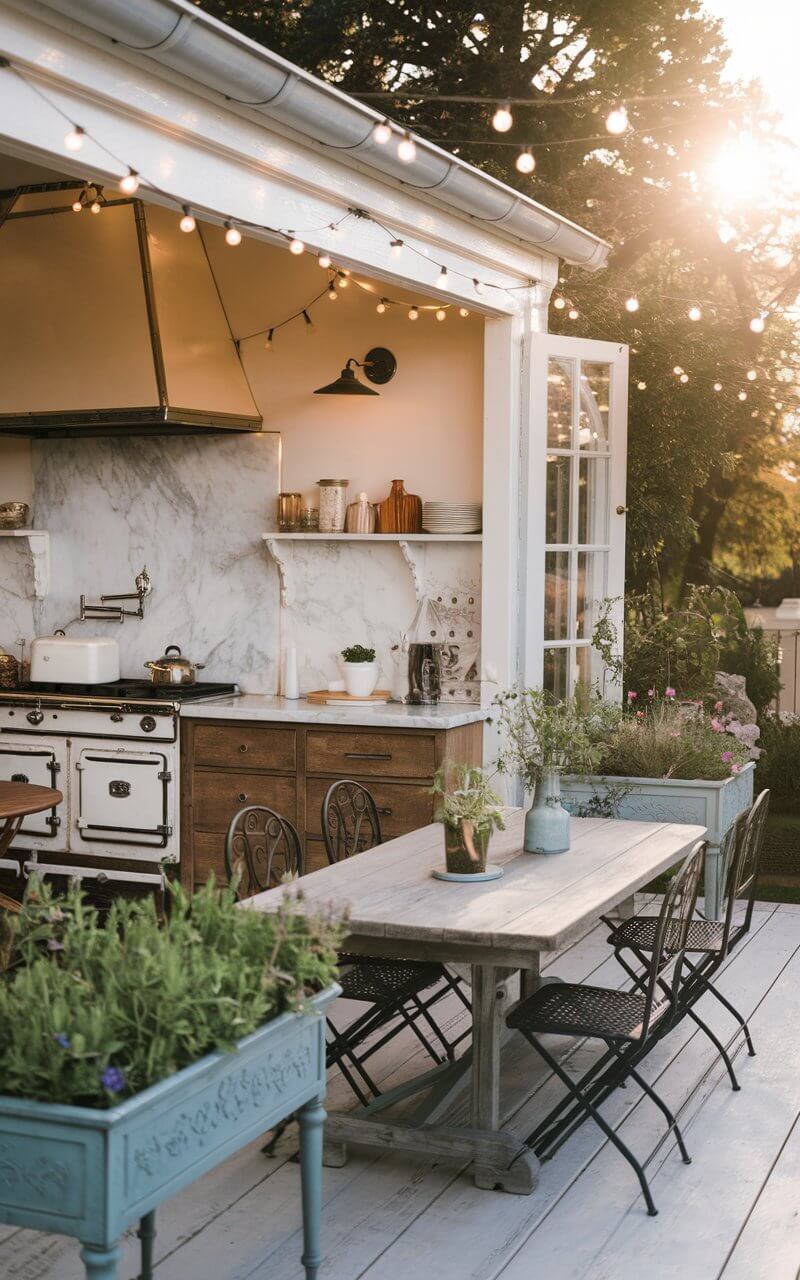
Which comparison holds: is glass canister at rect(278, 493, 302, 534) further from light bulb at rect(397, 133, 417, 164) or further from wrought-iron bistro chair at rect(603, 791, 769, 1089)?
wrought-iron bistro chair at rect(603, 791, 769, 1089)

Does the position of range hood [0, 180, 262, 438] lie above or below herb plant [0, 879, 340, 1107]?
above

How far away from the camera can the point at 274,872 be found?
641 cm

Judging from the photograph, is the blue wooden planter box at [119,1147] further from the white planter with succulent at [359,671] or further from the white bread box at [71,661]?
the white bread box at [71,661]

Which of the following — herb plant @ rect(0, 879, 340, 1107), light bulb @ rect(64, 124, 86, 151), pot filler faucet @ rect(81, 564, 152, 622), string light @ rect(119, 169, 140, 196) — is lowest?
herb plant @ rect(0, 879, 340, 1107)

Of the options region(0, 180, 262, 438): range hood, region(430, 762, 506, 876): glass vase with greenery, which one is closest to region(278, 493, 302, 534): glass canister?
region(0, 180, 262, 438): range hood

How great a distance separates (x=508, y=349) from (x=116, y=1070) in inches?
194

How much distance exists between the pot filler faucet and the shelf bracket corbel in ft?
2.46

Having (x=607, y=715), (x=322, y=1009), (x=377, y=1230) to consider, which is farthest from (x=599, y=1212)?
(x=607, y=715)

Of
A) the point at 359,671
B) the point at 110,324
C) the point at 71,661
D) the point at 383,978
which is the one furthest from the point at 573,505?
the point at 383,978

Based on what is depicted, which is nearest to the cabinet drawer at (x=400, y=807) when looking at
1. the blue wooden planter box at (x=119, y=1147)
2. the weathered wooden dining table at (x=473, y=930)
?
the weathered wooden dining table at (x=473, y=930)

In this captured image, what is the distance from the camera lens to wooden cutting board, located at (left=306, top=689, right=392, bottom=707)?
6961mm

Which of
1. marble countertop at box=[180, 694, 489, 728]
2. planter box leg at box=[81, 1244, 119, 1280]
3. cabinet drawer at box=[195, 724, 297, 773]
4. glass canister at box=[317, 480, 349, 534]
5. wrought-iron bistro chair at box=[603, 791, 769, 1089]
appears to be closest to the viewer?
planter box leg at box=[81, 1244, 119, 1280]

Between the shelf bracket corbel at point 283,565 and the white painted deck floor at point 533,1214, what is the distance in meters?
3.17

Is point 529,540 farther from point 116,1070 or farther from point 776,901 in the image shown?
point 116,1070
